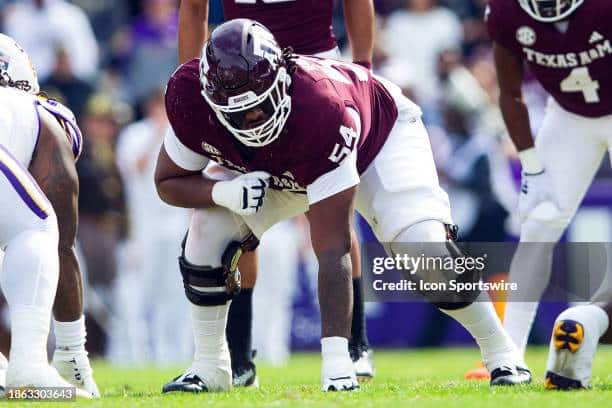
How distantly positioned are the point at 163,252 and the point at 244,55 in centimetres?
547

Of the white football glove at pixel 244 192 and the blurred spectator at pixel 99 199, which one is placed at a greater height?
the white football glove at pixel 244 192

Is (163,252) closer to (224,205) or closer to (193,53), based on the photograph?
(193,53)

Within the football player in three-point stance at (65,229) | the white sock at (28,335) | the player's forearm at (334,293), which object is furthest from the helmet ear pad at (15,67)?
the player's forearm at (334,293)

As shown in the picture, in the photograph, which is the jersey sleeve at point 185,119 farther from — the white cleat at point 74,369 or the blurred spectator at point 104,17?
the blurred spectator at point 104,17

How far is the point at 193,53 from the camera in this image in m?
6.47

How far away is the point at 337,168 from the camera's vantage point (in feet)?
16.5

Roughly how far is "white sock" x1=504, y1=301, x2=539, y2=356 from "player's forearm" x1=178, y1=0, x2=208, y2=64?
2.00 meters

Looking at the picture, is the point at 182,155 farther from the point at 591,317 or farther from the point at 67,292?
the point at 591,317

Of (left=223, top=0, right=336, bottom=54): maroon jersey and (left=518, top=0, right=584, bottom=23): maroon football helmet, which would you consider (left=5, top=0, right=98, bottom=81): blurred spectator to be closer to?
(left=223, top=0, right=336, bottom=54): maroon jersey

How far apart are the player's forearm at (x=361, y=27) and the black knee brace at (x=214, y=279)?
1.52m

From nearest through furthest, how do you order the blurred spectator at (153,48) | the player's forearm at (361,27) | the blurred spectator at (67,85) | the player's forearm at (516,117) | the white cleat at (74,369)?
the white cleat at (74,369) < the player's forearm at (516,117) < the player's forearm at (361,27) < the blurred spectator at (67,85) < the blurred spectator at (153,48)

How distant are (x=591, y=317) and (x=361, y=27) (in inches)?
91.2

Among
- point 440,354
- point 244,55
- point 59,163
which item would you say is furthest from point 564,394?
point 440,354

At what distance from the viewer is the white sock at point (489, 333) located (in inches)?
217
